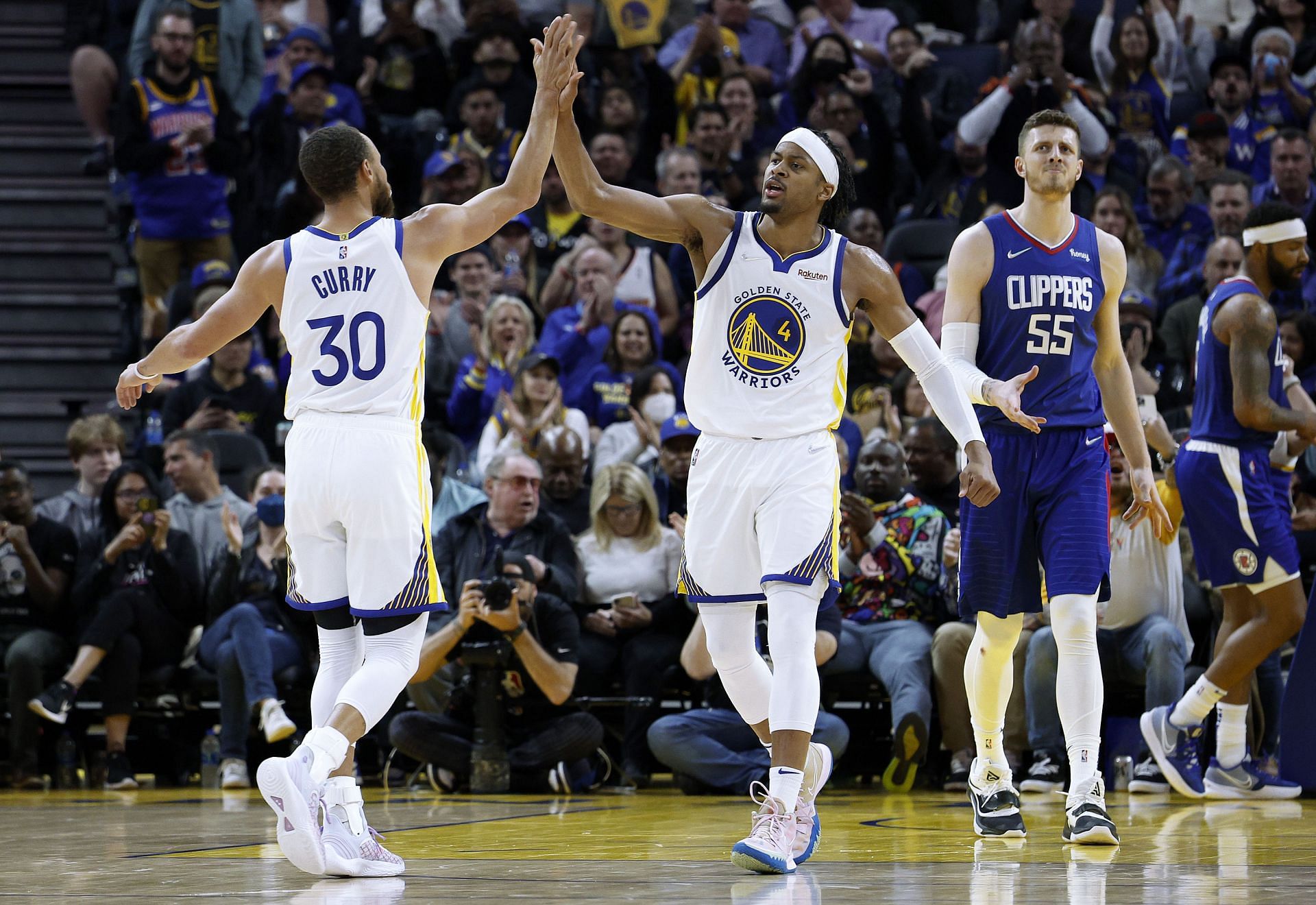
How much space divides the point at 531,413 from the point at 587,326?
1146 mm

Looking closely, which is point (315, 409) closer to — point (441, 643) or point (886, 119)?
point (441, 643)

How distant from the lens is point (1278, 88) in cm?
1283

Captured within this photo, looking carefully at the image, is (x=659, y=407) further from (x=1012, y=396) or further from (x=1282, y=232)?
(x=1012, y=396)

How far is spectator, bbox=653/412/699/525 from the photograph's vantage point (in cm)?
960

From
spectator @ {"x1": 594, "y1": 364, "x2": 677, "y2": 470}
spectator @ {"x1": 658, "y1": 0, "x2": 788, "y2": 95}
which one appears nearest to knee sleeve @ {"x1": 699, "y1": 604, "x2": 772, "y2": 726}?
spectator @ {"x1": 594, "y1": 364, "x2": 677, "y2": 470}

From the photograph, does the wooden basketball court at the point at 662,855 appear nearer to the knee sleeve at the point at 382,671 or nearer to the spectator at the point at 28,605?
the knee sleeve at the point at 382,671

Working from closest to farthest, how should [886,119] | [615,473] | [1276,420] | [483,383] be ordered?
[1276,420] < [615,473] < [483,383] < [886,119]

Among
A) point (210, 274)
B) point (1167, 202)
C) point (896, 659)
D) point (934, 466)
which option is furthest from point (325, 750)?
point (1167, 202)

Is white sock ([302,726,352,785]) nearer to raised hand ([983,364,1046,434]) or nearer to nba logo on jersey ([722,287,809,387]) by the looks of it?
nba logo on jersey ([722,287,809,387])

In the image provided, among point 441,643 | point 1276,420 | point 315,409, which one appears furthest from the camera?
point 441,643

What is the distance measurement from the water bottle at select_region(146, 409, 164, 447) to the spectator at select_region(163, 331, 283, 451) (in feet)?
0.51

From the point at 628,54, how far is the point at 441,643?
709 cm

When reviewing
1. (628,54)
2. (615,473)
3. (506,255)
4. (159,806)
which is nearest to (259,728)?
(159,806)

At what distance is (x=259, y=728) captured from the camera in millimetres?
9500
